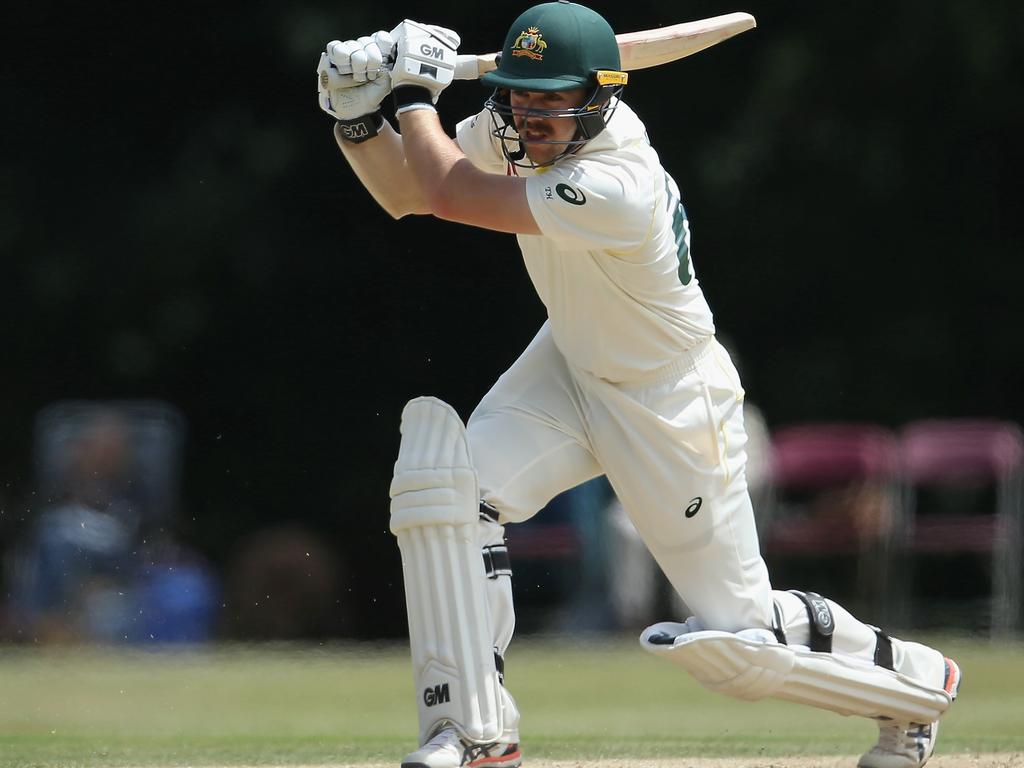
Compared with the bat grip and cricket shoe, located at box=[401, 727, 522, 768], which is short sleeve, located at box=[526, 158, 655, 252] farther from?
cricket shoe, located at box=[401, 727, 522, 768]

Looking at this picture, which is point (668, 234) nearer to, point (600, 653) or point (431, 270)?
point (600, 653)

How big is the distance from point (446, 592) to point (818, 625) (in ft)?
2.69

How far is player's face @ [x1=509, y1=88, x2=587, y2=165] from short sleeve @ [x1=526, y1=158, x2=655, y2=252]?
93 mm

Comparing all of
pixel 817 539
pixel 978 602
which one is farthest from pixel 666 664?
pixel 978 602

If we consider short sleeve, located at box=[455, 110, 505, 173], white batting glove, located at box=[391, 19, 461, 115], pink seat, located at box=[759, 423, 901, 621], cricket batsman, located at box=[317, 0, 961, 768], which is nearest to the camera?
cricket batsman, located at box=[317, 0, 961, 768]

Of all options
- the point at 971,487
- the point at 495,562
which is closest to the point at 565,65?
the point at 495,562

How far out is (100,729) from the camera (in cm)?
571

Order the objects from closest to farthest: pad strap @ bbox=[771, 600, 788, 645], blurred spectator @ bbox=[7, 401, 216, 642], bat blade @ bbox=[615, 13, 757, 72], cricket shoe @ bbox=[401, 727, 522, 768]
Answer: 1. cricket shoe @ bbox=[401, 727, 522, 768]
2. pad strap @ bbox=[771, 600, 788, 645]
3. bat blade @ bbox=[615, 13, 757, 72]
4. blurred spectator @ bbox=[7, 401, 216, 642]

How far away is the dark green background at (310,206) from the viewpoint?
1022cm

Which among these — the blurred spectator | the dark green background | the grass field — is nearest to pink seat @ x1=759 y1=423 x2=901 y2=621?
the dark green background

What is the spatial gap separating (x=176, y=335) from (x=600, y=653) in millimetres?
3487

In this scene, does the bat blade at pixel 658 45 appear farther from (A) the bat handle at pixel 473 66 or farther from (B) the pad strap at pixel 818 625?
(B) the pad strap at pixel 818 625

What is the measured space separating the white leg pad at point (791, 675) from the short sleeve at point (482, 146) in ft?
3.38

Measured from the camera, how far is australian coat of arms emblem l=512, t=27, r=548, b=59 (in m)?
3.66
